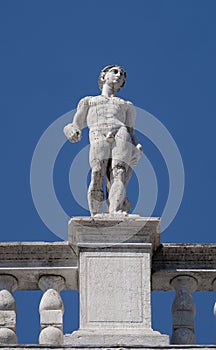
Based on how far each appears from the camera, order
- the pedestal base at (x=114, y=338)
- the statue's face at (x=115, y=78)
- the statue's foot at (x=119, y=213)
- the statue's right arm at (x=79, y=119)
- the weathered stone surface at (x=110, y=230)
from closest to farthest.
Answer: the pedestal base at (x=114, y=338)
the weathered stone surface at (x=110, y=230)
the statue's foot at (x=119, y=213)
the statue's right arm at (x=79, y=119)
the statue's face at (x=115, y=78)

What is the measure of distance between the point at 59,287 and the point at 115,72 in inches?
149

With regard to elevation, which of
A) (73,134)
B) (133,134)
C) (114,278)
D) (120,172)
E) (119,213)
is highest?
(133,134)

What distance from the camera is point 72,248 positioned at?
3127 centimetres

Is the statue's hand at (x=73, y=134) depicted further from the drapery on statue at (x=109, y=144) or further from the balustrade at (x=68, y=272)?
the balustrade at (x=68, y=272)

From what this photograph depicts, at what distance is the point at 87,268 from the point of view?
1217 inches

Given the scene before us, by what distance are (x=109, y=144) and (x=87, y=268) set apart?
216 cm

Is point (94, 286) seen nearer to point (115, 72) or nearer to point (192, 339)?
point (192, 339)

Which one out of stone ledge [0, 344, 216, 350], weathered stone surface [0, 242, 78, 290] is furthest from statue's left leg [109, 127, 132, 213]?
stone ledge [0, 344, 216, 350]

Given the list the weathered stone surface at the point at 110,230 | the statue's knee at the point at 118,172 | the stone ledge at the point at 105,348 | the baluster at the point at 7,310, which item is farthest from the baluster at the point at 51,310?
A: the statue's knee at the point at 118,172

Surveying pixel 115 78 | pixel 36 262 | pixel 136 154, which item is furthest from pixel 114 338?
pixel 115 78

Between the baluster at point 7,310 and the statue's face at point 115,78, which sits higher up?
the statue's face at point 115,78

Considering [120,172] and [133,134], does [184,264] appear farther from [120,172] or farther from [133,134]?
[133,134]

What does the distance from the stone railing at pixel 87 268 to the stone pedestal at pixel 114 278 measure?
0.02m

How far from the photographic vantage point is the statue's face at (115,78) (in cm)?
3312
